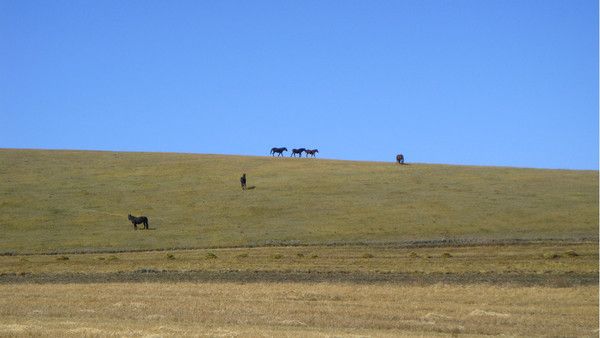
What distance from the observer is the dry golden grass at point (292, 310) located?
64.7 ft

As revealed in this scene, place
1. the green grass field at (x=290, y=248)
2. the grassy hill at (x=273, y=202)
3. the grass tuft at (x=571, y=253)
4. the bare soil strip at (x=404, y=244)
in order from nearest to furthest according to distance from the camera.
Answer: the green grass field at (x=290, y=248), the grass tuft at (x=571, y=253), the bare soil strip at (x=404, y=244), the grassy hill at (x=273, y=202)

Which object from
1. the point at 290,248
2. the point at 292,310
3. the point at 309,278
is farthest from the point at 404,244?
the point at 292,310

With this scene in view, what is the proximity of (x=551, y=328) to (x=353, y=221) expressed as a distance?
119 feet

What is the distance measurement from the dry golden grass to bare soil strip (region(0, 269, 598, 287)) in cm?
159

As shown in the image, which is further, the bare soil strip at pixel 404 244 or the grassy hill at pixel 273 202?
the grassy hill at pixel 273 202

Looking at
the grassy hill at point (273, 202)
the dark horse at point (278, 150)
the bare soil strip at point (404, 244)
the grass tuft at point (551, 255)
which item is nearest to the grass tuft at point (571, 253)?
the grass tuft at point (551, 255)

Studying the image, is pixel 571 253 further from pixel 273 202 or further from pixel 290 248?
pixel 273 202

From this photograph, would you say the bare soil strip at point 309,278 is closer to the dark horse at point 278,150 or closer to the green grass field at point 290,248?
the green grass field at point 290,248

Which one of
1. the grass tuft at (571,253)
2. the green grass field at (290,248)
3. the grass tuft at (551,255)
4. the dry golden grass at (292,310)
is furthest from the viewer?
the grass tuft at (571,253)

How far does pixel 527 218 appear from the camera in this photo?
2190 inches

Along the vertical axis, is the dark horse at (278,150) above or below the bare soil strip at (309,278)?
above

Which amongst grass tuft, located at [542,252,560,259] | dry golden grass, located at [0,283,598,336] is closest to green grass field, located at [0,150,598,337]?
dry golden grass, located at [0,283,598,336]

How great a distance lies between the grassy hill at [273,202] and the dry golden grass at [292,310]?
803 inches

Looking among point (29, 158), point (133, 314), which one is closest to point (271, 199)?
point (29, 158)
